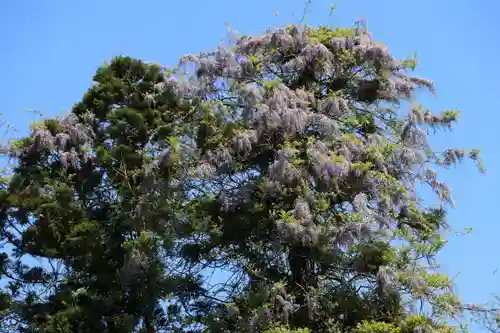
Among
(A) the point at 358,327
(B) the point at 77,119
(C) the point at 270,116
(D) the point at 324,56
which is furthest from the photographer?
(B) the point at 77,119

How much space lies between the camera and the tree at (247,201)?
10727 millimetres

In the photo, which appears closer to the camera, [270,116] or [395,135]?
[270,116]

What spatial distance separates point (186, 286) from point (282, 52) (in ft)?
11.8

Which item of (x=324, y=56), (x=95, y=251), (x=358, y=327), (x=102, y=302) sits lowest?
(x=358, y=327)

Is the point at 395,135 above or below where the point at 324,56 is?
below

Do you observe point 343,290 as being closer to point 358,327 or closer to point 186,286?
point 358,327

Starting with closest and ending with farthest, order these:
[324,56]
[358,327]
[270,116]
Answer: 1. [358,327]
2. [270,116]
3. [324,56]

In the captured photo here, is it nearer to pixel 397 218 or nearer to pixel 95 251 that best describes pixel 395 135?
pixel 397 218

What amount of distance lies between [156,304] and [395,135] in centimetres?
426

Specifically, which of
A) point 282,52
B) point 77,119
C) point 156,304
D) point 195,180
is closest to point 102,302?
point 156,304

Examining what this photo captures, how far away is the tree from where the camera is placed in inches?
422

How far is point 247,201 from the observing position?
36.9 feet

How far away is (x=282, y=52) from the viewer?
12328 mm

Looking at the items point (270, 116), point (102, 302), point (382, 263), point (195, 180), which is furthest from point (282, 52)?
point (102, 302)
